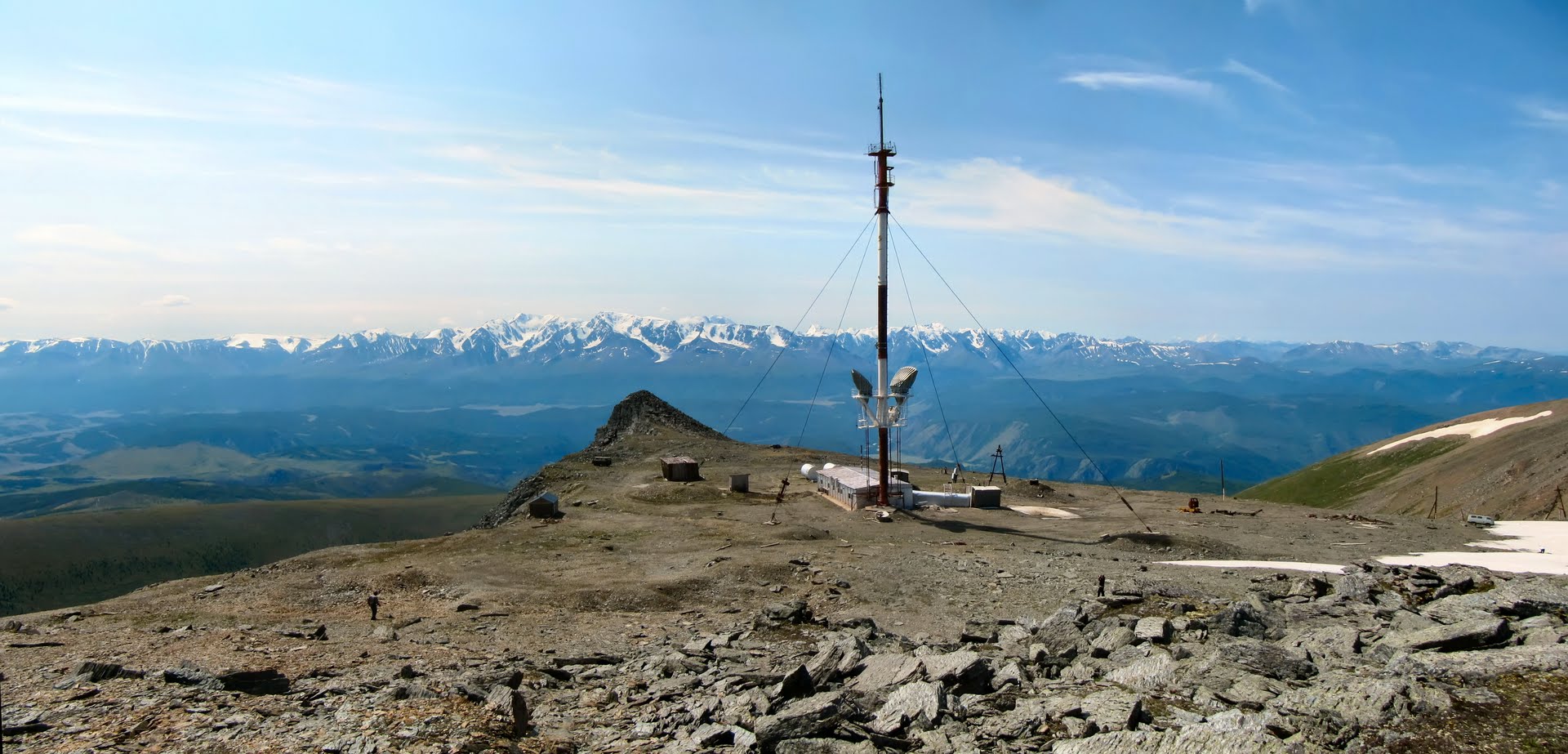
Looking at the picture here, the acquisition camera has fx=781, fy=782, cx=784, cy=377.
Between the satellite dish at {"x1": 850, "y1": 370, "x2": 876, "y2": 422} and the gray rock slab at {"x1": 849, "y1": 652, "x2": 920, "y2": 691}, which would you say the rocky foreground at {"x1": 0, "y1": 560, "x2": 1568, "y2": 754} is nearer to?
the gray rock slab at {"x1": 849, "y1": 652, "x2": 920, "y2": 691}

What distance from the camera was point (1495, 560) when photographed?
3083 centimetres

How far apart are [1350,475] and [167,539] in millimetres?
174633

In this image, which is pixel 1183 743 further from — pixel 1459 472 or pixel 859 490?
pixel 1459 472

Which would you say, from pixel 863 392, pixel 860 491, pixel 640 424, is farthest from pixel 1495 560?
pixel 640 424

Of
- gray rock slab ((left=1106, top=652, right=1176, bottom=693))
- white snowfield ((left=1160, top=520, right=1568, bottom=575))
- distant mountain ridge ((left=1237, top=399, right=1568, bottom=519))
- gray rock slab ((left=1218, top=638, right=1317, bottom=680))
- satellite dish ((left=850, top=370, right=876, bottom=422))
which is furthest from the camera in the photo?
distant mountain ridge ((left=1237, top=399, right=1568, bottom=519))

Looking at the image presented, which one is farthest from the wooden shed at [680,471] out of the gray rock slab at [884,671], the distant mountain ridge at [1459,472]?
the distant mountain ridge at [1459,472]

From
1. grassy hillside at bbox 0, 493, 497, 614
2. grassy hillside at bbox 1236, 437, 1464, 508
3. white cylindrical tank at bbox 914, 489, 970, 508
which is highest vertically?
white cylindrical tank at bbox 914, 489, 970, 508

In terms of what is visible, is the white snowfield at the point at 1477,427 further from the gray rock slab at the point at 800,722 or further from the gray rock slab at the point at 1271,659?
the gray rock slab at the point at 800,722

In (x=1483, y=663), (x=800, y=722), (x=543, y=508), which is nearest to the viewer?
(x=800, y=722)

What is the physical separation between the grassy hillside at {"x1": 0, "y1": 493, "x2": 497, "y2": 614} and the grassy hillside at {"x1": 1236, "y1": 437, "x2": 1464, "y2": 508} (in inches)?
5353

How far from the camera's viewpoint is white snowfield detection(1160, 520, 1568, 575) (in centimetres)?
2892

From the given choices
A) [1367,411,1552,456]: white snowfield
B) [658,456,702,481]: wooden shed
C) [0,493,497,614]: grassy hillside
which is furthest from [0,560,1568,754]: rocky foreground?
[1367,411,1552,456]: white snowfield

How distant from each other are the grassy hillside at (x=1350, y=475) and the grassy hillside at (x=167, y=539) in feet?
446

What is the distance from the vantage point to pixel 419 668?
1584 cm
